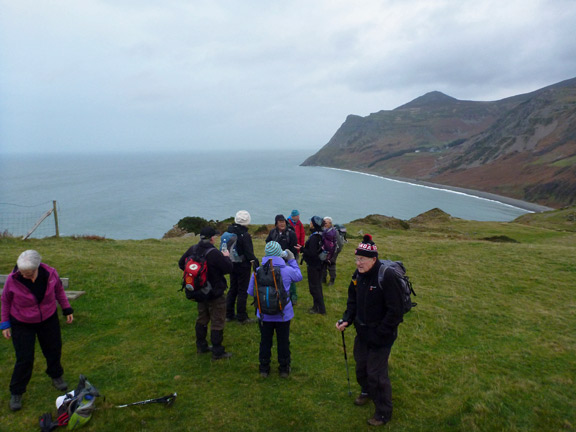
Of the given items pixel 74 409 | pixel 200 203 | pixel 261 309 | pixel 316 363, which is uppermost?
pixel 261 309

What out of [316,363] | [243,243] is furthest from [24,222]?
[316,363]

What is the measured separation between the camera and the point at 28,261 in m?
5.69

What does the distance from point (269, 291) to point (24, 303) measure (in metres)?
3.97

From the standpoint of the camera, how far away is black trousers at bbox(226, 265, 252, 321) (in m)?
8.83

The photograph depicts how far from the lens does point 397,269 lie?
18.0ft

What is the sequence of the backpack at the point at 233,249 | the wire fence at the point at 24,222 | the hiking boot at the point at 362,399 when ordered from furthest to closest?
the wire fence at the point at 24,222 → the backpack at the point at 233,249 → the hiking boot at the point at 362,399

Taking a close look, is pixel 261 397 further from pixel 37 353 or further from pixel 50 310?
pixel 37 353

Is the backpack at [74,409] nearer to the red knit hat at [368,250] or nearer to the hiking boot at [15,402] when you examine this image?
the hiking boot at [15,402]

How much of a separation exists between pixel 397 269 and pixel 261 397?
10.9 feet

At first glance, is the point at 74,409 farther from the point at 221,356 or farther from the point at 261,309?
the point at 261,309

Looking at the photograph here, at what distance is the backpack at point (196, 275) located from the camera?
6.78 metres

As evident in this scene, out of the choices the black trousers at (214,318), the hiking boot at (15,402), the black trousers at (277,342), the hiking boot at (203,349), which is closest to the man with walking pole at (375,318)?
the black trousers at (277,342)

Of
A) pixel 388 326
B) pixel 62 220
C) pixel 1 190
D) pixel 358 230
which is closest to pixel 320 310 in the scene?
pixel 388 326

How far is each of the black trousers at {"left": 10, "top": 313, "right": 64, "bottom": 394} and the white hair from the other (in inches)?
43.6
